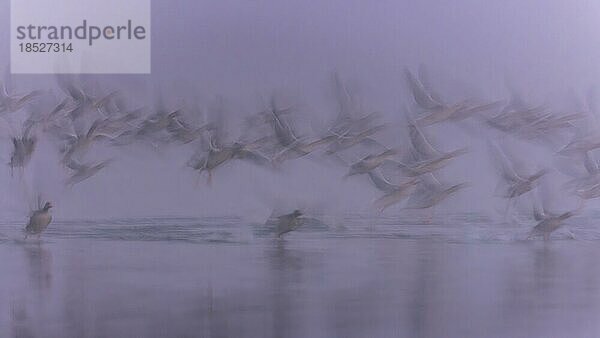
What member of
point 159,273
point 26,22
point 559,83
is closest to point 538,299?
point 559,83

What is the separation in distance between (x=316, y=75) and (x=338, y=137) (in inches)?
10.6

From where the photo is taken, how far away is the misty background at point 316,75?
238 cm

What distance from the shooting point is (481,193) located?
2393 millimetres

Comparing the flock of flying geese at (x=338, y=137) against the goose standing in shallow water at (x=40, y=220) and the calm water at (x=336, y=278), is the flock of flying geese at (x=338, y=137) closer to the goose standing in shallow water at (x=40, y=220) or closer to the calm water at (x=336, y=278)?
the goose standing in shallow water at (x=40, y=220)

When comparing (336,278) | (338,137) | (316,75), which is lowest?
(336,278)

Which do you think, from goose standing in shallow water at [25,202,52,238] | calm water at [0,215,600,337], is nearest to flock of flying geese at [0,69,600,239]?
goose standing in shallow water at [25,202,52,238]

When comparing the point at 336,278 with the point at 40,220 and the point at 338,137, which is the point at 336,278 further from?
the point at 40,220

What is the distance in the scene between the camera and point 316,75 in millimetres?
2393

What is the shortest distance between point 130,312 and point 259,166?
0.81 m

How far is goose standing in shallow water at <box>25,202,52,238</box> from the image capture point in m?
2.42

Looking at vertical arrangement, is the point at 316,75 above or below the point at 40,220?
above

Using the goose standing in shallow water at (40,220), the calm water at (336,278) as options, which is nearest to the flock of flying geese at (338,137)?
the goose standing in shallow water at (40,220)

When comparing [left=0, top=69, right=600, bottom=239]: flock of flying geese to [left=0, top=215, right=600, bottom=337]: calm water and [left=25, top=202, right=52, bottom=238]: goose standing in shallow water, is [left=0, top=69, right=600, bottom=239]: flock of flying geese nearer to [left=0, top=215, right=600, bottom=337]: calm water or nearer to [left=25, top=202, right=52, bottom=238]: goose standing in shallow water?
[left=25, top=202, right=52, bottom=238]: goose standing in shallow water

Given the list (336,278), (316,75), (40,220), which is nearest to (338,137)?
(316,75)
